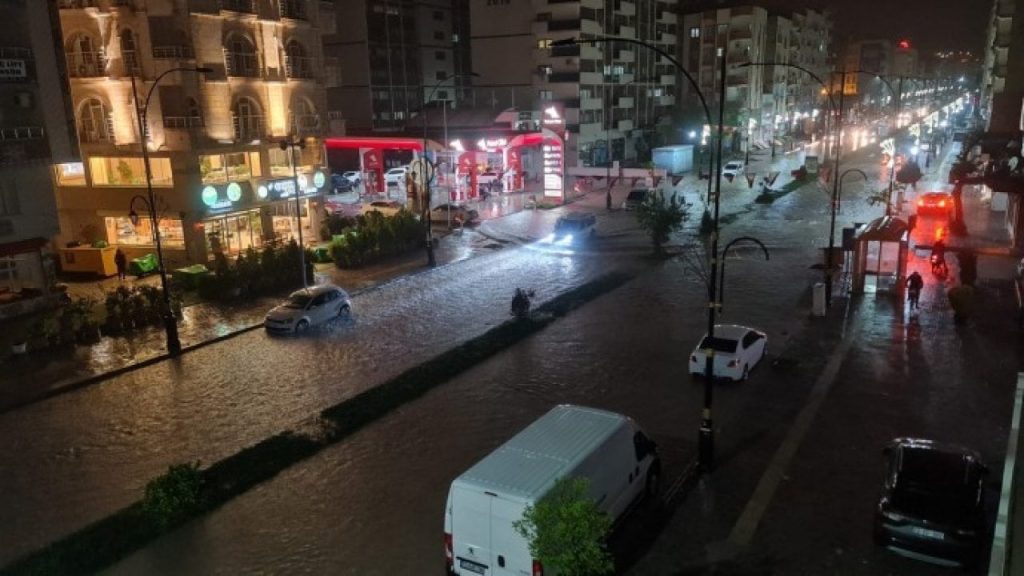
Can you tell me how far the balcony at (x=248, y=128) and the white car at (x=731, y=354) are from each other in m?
28.7

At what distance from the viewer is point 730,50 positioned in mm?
97438

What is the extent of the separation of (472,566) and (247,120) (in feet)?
114

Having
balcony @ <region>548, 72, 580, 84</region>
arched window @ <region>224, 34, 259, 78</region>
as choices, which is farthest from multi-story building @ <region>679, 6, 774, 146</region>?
arched window @ <region>224, 34, 259, 78</region>

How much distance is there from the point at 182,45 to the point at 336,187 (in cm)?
3043

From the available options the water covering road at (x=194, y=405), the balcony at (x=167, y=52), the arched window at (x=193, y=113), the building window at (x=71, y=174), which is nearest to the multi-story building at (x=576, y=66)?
the arched window at (x=193, y=113)

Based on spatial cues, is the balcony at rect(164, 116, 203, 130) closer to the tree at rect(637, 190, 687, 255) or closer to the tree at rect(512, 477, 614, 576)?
the tree at rect(637, 190, 687, 255)

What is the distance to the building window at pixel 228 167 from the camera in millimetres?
37875

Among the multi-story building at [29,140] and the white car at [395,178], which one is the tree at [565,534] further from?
the white car at [395,178]

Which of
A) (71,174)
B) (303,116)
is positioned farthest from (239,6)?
(71,174)

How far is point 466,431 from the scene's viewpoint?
57.4ft

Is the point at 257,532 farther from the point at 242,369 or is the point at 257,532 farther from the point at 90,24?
the point at 90,24

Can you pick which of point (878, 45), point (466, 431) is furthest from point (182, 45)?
point (878, 45)

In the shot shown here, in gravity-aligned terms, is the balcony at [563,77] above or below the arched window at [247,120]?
above

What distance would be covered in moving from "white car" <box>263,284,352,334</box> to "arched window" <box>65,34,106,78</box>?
62.2 feet
